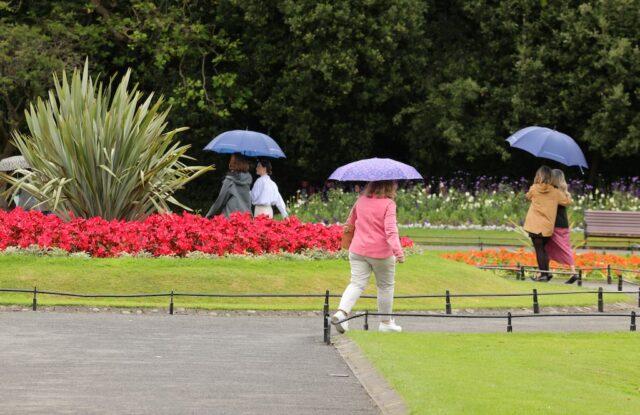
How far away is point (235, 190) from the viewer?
68.4 feet

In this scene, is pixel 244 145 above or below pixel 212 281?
above

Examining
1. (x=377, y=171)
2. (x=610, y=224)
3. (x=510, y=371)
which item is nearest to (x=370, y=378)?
(x=510, y=371)

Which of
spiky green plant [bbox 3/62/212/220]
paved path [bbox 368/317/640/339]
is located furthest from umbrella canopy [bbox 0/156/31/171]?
paved path [bbox 368/317/640/339]

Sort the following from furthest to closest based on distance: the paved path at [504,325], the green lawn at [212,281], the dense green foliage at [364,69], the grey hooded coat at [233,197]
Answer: the dense green foliage at [364,69] → the grey hooded coat at [233,197] → the green lawn at [212,281] → the paved path at [504,325]

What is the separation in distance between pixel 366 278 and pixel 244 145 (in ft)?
27.9

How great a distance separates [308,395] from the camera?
9930mm

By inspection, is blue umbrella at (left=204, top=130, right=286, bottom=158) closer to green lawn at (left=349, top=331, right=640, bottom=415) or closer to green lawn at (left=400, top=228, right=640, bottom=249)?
green lawn at (left=400, top=228, right=640, bottom=249)

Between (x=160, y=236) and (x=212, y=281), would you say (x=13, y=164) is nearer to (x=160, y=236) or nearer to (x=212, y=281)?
(x=160, y=236)

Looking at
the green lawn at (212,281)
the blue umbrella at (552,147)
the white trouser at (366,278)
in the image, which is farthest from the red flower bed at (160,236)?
the white trouser at (366,278)

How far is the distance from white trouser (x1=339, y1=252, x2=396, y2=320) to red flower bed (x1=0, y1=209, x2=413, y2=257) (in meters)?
4.32

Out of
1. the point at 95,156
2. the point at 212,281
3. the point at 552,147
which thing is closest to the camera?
the point at 212,281

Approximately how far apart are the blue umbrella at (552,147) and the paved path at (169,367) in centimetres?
695

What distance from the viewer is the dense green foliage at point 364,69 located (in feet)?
120

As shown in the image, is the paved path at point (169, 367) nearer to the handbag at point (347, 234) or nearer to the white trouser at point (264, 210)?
the handbag at point (347, 234)
